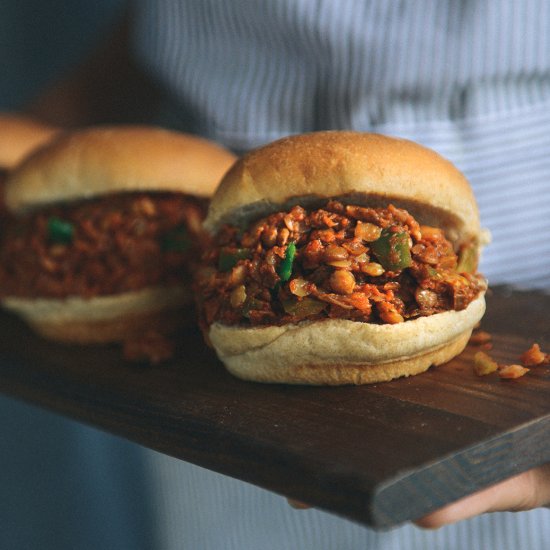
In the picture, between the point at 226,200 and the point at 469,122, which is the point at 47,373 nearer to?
the point at 226,200

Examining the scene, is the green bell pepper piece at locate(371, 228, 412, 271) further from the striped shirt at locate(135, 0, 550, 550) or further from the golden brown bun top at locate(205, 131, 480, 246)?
the striped shirt at locate(135, 0, 550, 550)

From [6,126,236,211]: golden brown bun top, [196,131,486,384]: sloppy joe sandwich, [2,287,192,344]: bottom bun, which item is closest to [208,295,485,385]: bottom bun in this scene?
[196,131,486,384]: sloppy joe sandwich

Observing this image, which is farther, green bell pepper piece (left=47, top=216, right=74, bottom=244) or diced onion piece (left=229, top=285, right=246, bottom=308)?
green bell pepper piece (left=47, top=216, right=74, bottom=244)

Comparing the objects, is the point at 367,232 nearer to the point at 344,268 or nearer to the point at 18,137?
the point at 344,268

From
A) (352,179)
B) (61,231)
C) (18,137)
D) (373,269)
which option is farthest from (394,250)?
(18,137)

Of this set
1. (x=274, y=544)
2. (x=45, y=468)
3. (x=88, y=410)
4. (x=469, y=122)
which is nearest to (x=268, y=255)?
(x=88, y=410)

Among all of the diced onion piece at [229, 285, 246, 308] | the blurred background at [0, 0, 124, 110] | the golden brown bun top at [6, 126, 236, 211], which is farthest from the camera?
the blurred background at [0, 0, 124, 110]
